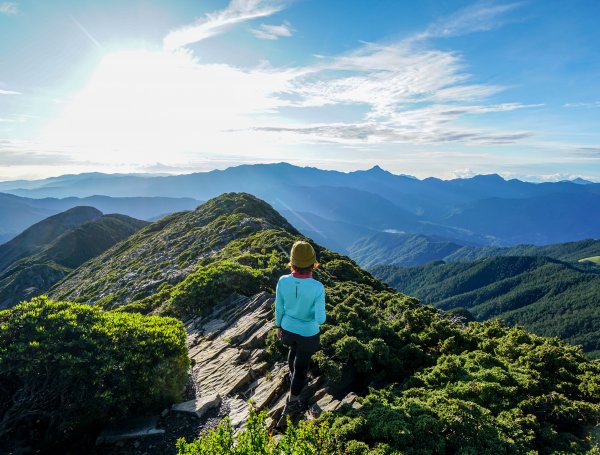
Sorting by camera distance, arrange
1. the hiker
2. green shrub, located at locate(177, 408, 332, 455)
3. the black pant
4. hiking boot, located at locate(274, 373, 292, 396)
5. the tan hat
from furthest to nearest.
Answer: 1. hiking boot, located at locate(274, 373, 292, 396)
2. the black pant
3. the hiker
4. the tan hat
5. green shrub, located at locate(177, 408, 332, 455)

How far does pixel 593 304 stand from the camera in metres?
194

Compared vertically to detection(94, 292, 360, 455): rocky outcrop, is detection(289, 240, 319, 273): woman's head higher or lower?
higher

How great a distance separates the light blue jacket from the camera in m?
8.76

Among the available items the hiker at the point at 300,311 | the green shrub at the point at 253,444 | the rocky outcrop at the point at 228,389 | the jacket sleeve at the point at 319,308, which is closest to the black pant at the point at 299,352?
the hiker at the point at 300,311

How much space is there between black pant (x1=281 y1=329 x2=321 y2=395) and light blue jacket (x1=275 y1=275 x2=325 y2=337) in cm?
14

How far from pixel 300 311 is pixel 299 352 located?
3.89ft

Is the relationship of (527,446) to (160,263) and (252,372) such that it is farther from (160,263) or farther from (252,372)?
(160,263)

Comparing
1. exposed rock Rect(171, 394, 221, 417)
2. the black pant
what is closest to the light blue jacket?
the black pant

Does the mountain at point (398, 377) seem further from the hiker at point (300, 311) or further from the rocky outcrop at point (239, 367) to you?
the hiker at point (300, 311)

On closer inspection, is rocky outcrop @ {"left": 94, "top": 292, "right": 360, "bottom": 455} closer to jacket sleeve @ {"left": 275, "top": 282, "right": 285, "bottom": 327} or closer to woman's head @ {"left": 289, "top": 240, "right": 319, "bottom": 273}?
jacket sleeve @ {"left": 275, "top": 282, "right": 285, "bottom": 327}

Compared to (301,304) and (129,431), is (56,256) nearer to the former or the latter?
(129,431)

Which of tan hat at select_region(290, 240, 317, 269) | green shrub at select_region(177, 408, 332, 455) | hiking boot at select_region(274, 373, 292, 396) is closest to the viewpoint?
green shrub at select_region(177, 408, 332, 455)

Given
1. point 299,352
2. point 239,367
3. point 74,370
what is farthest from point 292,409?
point 74,370

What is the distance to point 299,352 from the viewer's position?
9.16 meters
